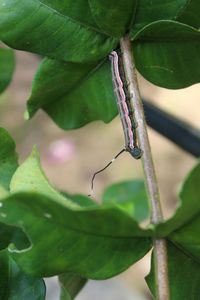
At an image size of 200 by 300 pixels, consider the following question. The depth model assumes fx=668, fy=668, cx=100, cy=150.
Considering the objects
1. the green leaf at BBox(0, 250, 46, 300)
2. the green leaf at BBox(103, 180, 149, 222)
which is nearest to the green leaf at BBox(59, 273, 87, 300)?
the green leaf at BBox(0, 250, 46, 300)

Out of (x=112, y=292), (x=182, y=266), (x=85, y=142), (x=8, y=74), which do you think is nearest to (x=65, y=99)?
(x=8, y=74)

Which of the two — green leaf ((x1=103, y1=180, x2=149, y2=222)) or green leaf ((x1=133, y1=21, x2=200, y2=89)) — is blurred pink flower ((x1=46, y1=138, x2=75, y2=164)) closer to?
green leaf ((x1=103, y1=180, x2=149, y2=222))

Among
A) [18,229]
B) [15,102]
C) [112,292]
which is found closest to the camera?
[18,229]

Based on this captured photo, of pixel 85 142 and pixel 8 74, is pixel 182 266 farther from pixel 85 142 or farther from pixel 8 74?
pixel 85 142

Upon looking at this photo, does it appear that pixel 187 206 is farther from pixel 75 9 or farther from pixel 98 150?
pixel 98 150

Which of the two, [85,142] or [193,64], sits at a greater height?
[193,64]

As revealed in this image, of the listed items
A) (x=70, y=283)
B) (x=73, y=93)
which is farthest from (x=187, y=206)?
(x=73, y=93)
